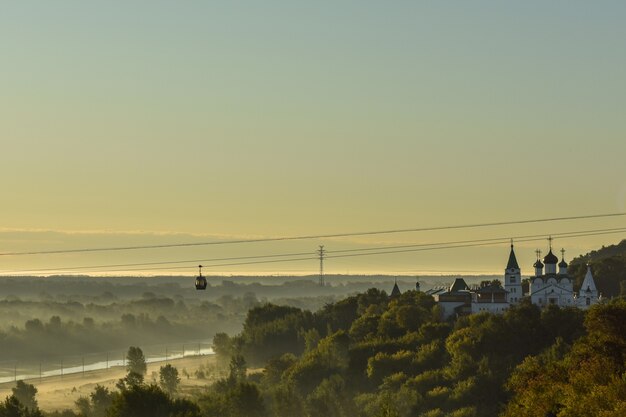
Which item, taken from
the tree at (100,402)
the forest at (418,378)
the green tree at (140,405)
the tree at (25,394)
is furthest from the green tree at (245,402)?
the tree at (25,394)

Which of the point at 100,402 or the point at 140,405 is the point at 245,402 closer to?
the point at 140,405

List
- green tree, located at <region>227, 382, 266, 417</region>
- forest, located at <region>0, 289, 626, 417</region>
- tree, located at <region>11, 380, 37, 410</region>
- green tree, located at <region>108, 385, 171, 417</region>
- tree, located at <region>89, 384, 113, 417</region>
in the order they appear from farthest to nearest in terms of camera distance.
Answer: tree, located at <region>11, 380, 37, 410</region> < tree, located at <region>89, 384, 113, 417</region> < green tree, located at <region>227, 382, 266, 417</region> < forest, located at <region>0, 289, 626, 417</region> < green tree, located at <region>108, 385, 171, 417</region>

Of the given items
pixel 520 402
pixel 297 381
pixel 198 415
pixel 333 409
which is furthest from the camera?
pixel 297 381

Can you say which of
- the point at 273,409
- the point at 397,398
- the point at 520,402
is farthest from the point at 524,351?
the point at 520,402

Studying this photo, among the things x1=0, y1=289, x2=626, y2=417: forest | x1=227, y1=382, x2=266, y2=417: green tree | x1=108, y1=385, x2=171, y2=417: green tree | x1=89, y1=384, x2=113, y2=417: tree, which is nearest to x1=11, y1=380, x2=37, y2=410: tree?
x1=0, y1=289, x2=626, y2=417: forest

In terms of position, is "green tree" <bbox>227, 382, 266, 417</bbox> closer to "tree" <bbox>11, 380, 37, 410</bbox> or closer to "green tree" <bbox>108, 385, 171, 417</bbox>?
"green tree" <bbox>108, 385, 171, 417</bbox>

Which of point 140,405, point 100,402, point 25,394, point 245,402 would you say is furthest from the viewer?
point 25,394

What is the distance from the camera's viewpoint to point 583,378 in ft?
A: 336

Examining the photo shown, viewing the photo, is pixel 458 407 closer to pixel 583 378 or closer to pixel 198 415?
pixel 198 415

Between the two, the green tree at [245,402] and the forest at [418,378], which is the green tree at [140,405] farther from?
the green tree at [245,402]

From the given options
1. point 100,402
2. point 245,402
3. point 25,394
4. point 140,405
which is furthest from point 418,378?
point 25,394

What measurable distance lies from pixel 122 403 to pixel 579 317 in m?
77.6

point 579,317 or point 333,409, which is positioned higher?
point 579,317

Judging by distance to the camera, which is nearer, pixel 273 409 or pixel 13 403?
pixel 13 403
